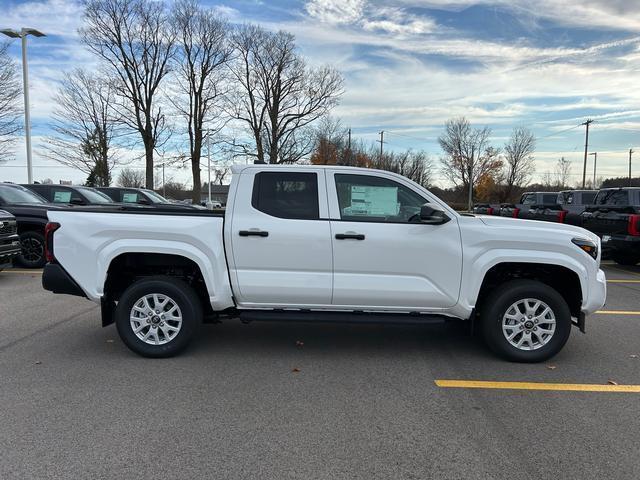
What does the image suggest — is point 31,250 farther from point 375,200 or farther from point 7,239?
point 375,200

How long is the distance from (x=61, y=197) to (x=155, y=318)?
33.3 feet

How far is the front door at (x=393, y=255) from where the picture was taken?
461 cm

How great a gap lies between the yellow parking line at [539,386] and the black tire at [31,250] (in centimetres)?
933

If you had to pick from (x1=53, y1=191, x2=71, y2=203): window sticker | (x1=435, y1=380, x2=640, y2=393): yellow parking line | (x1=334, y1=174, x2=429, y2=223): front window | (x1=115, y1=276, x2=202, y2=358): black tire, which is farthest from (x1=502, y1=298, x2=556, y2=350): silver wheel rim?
(x1=53, y1=191, x2=71, y2=203): window sticker

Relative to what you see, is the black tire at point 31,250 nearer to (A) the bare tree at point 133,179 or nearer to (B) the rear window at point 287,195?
(B) the rear window at point 287,195

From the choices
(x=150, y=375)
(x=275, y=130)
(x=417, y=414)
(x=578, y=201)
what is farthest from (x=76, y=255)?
(x=275, y=130)

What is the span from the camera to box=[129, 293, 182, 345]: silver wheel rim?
4773 mm

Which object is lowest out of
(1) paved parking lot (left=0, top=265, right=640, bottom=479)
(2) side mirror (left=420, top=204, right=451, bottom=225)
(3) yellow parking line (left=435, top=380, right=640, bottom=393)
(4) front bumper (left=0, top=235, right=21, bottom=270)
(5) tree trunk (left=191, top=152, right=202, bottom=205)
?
(1) paved parking lot (left=0, top=265, right=640, bottom=479)

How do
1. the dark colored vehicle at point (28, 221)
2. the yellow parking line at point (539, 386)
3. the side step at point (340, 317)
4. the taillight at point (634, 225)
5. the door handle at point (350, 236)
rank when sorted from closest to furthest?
the yellow parking line at point (539, 386) < the door handle at point (350, 236) < the side step at point (340, 317) < the dark colored vehicle at point (28, 221) < the taillight at point (634, 225)

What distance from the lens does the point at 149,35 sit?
32656 mm

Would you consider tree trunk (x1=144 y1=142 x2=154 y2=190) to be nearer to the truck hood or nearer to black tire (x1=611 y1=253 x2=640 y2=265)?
black tire (x1=611 y1=253 x2=640 y2=265)

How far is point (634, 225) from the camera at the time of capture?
10.2 metres

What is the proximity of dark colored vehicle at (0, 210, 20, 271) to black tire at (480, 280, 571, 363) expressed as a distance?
27.3 ft

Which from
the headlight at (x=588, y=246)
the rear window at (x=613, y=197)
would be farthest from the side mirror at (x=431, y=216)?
the rear window at (x=613, y=197)
